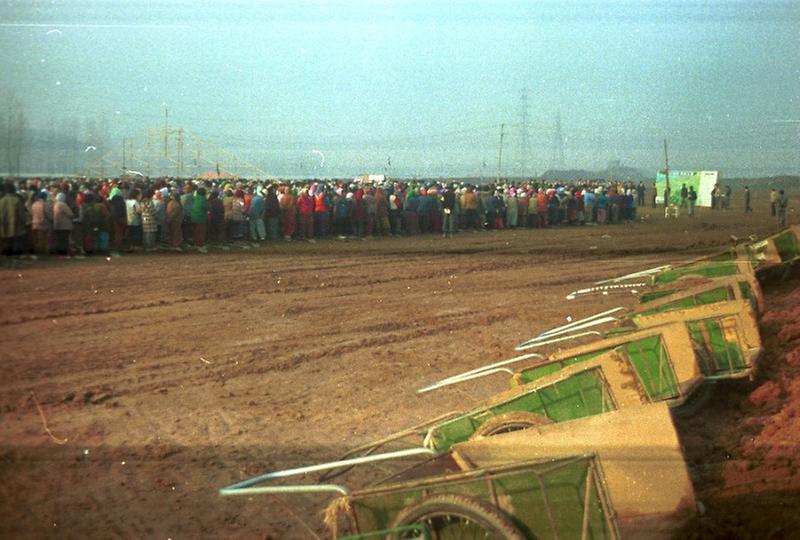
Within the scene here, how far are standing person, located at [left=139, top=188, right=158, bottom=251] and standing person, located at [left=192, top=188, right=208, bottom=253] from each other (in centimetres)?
121

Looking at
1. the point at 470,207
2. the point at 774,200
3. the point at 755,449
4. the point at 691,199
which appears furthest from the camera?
the point at 691,199

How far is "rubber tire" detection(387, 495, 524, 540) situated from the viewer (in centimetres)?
394

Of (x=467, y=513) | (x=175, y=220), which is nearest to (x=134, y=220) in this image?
(x=175, y=220)

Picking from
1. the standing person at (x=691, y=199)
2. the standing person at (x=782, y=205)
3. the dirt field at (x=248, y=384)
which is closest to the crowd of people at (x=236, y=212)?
the dirt field at (x=248, y=384)

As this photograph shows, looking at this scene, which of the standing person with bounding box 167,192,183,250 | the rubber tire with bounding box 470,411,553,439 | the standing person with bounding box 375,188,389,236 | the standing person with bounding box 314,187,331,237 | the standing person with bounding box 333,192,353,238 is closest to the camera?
the rubber tire with bounding box 470,411,553,439

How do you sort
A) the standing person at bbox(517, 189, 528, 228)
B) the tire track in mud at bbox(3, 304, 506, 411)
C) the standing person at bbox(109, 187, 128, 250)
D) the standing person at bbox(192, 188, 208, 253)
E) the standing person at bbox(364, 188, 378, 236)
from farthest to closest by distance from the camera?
the standing person at bbox(517, 189, 528, 228)
the standing person at bbox(364, 188, 378, 236)
the standing person at bbox(192, 188, 208, 253)
the standing person at bbox(109, 187, 128, 250)
the tire track in mud at bbox(3, 304, 506, 411)

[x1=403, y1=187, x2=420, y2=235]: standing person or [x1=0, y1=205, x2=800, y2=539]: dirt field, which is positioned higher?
[x1=403, y1=187, x2=420, y2=235]: standing person

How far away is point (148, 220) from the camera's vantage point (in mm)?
19641

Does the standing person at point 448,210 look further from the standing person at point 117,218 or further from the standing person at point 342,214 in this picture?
the standing person at point 117,218

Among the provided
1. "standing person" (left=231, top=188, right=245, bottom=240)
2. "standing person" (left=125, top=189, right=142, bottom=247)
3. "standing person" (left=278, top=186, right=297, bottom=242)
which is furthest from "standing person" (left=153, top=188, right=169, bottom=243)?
"standing person" (left=278, top=186, right=297, bottom=242)

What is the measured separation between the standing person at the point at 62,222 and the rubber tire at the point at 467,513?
14.9 metres

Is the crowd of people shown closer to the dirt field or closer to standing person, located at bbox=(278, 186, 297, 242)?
standing person, located at bbox=(278, 186, 297, 242)

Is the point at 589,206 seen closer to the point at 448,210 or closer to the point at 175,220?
the point at 448,210

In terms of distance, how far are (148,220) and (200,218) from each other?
1635 millimetres
